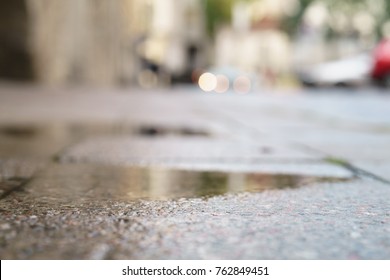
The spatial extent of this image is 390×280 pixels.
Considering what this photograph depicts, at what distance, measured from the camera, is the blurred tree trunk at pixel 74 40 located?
10.4 m

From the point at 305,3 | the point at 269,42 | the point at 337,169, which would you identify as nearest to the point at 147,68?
the point at 305,3

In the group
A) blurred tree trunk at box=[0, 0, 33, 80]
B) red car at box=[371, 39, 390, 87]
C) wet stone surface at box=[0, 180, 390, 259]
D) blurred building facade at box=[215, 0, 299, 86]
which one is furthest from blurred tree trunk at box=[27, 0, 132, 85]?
blurred building facade at box=[215, 0, 299, 86]

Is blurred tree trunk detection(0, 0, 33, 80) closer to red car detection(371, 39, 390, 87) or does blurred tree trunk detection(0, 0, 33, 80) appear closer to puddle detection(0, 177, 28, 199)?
puddle detection(0, 177, 28, 199)

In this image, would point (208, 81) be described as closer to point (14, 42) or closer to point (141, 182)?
point (14, 42)

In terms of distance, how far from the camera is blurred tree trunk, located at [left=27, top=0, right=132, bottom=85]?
10.4 metres

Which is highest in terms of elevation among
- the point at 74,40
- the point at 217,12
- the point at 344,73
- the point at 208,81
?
the point at 217,12

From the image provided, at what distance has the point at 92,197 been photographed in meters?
1.39

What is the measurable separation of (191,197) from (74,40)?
35.9 feet

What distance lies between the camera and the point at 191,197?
4.61 feet

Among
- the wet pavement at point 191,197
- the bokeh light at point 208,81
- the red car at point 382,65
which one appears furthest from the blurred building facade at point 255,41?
the wet pavement at point 191,197

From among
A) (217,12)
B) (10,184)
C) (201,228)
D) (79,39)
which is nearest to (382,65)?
(79,39)

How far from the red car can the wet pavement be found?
1363 cm

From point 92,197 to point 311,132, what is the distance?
2.39 m
